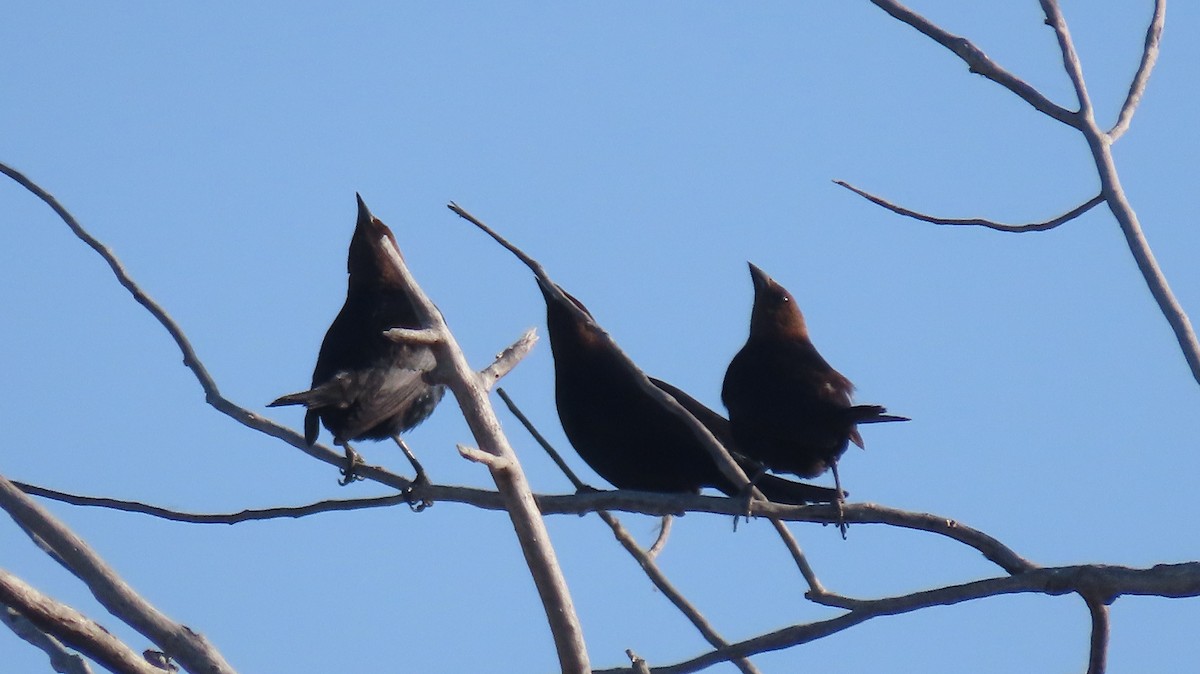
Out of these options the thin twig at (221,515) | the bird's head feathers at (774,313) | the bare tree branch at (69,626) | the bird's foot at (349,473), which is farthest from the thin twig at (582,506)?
the bird's head feathers at (774,313)

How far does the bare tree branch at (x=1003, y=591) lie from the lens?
2.97 m

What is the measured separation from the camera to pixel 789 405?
15.8ft

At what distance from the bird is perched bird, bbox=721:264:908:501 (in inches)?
48.1

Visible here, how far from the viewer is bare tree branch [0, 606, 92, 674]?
10.7ft

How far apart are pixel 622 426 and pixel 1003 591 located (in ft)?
7.10

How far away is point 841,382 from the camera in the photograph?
495cm

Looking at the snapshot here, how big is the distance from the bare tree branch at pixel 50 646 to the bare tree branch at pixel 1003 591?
47.9 inches

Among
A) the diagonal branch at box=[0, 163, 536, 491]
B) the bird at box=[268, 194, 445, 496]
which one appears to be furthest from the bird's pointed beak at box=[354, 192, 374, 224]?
the diagonal branch at box=[0, 163, 536, 491]

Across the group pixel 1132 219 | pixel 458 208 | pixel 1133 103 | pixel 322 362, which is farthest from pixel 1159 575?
pixel 322 362

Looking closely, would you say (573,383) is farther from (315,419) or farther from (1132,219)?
(1132,219)

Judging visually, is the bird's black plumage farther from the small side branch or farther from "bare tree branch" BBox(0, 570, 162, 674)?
"bare tree branch" BBox(0, 570, 162, 674)

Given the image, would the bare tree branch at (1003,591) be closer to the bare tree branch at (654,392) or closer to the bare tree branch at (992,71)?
the bare tree branch at (654,392)

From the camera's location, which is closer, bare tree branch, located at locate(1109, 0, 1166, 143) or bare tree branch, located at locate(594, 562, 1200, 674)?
bare tree branch, located at locate(594, 562, 1200, 674)

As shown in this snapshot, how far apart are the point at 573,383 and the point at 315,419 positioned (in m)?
0.99
